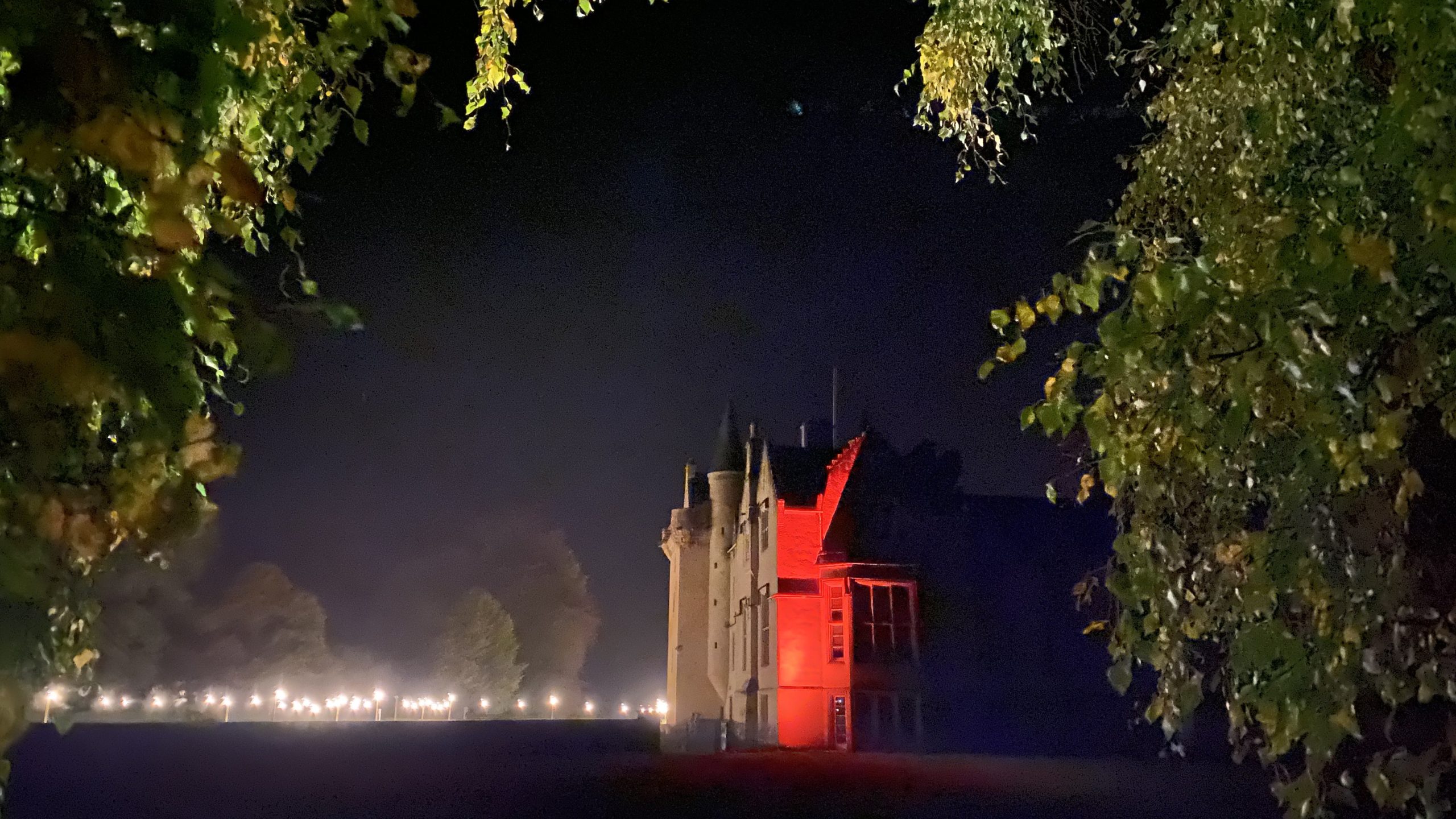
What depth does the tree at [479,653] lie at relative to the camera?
81.0m

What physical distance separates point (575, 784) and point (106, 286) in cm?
1915

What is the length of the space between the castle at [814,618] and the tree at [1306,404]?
2894 centimetres

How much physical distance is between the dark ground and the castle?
8.84 feet

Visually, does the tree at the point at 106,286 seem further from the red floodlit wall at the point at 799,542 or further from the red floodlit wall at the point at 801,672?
the red floodlit wall at the point at 799,542

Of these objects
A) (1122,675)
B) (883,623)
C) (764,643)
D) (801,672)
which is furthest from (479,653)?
(1122,675)

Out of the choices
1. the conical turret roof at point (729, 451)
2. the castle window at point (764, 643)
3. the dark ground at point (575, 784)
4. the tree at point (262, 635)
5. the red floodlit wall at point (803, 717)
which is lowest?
the dark ground at point (575, 784)

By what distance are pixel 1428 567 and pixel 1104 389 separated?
1.20 metres

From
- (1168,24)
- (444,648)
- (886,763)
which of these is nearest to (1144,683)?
(886,763)

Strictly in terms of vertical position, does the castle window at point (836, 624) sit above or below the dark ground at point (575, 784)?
above

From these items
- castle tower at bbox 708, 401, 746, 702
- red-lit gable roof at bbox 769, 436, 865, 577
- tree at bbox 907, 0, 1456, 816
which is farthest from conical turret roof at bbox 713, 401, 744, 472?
tree at bbox 907, 0, 1456, 816

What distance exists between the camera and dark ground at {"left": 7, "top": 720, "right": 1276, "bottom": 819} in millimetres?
15539

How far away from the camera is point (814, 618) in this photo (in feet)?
112

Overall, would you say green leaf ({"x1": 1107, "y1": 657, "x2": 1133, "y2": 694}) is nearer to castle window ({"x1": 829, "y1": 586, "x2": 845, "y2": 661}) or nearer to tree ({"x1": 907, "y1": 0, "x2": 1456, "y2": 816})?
tree ({"x1": 907, "y1": 0, "x2": 1456, "y2": 816})

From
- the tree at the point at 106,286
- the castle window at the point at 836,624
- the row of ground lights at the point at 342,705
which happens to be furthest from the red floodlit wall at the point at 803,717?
the row of ground lights at the point at 342,705
